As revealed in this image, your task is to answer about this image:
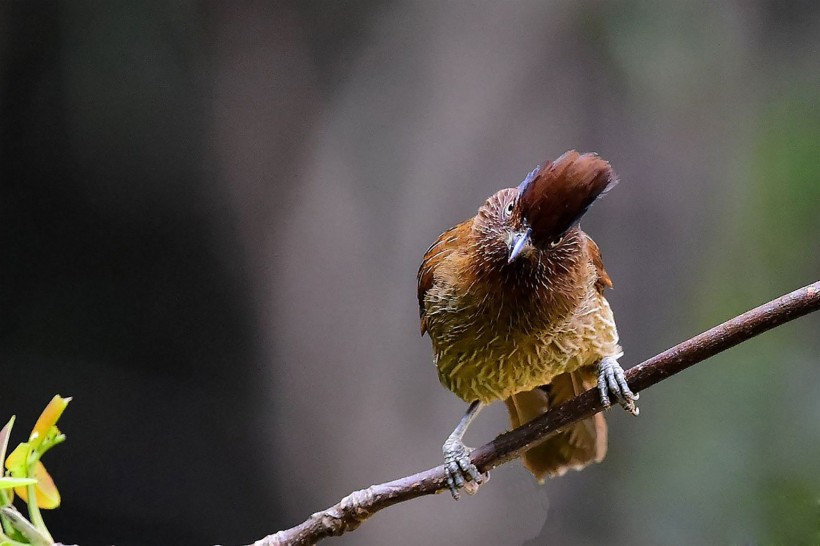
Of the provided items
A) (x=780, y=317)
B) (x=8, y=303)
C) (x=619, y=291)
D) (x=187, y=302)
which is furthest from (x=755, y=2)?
(x=8, y=303)

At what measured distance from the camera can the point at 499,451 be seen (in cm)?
143

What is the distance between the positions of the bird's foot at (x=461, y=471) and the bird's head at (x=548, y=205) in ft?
1.38

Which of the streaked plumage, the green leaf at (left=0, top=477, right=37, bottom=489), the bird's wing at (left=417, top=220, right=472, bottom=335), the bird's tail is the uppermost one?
the bird's wing at (left=417, top=220, right=472, bottom=335)

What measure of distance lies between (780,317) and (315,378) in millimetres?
1724

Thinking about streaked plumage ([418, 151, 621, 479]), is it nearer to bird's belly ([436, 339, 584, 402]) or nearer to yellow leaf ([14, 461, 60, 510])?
bird's belly ([436, 339, 584, 402])

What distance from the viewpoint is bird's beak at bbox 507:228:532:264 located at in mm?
1420

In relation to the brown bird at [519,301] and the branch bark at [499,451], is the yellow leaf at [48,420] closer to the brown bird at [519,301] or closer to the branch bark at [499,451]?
the branch bark at [499,451]

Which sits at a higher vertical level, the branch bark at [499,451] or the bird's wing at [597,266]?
the bird's wing at [597,266]

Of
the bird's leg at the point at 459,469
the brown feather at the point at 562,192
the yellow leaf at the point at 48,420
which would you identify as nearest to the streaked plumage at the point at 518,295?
the brown feather at the point at 562,192

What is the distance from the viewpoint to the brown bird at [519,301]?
4.71ft

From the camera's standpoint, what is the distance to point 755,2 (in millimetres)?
2494

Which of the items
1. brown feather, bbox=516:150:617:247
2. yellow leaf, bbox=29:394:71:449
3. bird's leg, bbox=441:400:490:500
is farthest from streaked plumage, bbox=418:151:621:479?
yellow leaf, bbox=29:394:71:449

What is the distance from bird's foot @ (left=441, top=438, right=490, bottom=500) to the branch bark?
0.10m

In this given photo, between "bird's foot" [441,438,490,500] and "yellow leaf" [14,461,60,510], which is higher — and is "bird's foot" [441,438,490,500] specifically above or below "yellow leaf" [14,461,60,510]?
below
